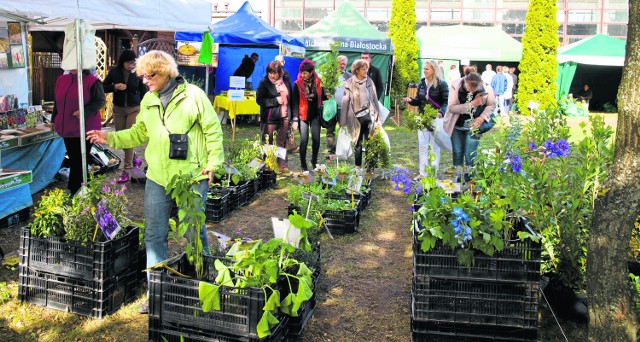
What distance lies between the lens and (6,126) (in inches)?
295

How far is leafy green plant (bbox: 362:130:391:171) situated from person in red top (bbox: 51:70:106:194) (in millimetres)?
3610

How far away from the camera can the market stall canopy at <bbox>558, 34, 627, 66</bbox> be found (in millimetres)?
22172

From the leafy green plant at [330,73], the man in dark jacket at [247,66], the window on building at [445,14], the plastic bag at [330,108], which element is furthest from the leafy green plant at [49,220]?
the window on building at [445,14]

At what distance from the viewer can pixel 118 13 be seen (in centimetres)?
577

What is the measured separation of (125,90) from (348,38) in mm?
10753

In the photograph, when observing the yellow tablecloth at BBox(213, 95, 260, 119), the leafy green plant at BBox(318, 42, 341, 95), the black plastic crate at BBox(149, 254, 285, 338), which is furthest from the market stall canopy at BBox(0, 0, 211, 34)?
the yellow tablecloth at BBox(213, 95, 260, 119)

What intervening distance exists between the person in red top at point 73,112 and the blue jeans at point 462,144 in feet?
13.5

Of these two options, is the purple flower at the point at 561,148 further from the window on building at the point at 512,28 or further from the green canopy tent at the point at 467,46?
the window on building at the point at 512,28

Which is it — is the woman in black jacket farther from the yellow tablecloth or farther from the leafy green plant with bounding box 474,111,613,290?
the leafy green plant with bounding box 474,111,613,290

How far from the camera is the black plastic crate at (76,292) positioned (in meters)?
4.03

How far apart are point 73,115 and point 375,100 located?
4.03 meters

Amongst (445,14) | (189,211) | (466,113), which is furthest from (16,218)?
(445,14)

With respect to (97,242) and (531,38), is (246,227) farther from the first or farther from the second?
(531,38)

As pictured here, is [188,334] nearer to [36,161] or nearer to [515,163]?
[515,163]
